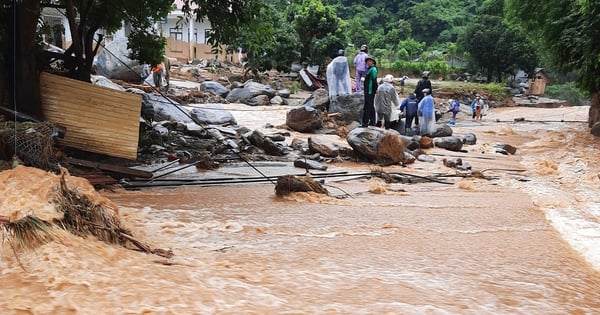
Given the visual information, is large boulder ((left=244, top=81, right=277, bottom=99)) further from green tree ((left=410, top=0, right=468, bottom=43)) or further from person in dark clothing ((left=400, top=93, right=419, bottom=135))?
green tree ((left=410, top=0, right=468, bottom=43))

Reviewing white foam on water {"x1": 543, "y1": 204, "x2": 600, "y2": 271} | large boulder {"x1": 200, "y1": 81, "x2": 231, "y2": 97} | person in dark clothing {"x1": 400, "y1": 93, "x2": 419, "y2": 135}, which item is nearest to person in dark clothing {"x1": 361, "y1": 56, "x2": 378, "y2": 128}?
person in dark clothing {"x1": 400, "y1": 93, "x2": 419, "y2": 135}

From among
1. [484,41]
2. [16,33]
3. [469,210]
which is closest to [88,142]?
[16,33]

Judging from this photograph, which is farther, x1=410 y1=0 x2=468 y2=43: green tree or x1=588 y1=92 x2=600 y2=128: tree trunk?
x1=410 y1=0 x2=468 y2=43: green tree

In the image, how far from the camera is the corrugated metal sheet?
7070 mm

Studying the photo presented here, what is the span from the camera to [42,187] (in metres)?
4.27

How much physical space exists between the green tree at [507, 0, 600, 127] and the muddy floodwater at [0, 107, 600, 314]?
6124 mm

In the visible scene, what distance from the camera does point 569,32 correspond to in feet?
48.1

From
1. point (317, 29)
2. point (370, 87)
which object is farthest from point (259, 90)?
point (370, 87)

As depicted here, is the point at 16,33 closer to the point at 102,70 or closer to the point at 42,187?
the point at 42,187

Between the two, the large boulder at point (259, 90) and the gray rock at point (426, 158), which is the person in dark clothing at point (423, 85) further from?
the large boulder at point (259, 90)

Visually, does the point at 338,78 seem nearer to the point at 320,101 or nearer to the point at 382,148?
the point at 320,101

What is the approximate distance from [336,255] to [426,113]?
34.2ft

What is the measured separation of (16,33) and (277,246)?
16.9 ft

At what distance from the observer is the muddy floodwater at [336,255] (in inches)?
121
